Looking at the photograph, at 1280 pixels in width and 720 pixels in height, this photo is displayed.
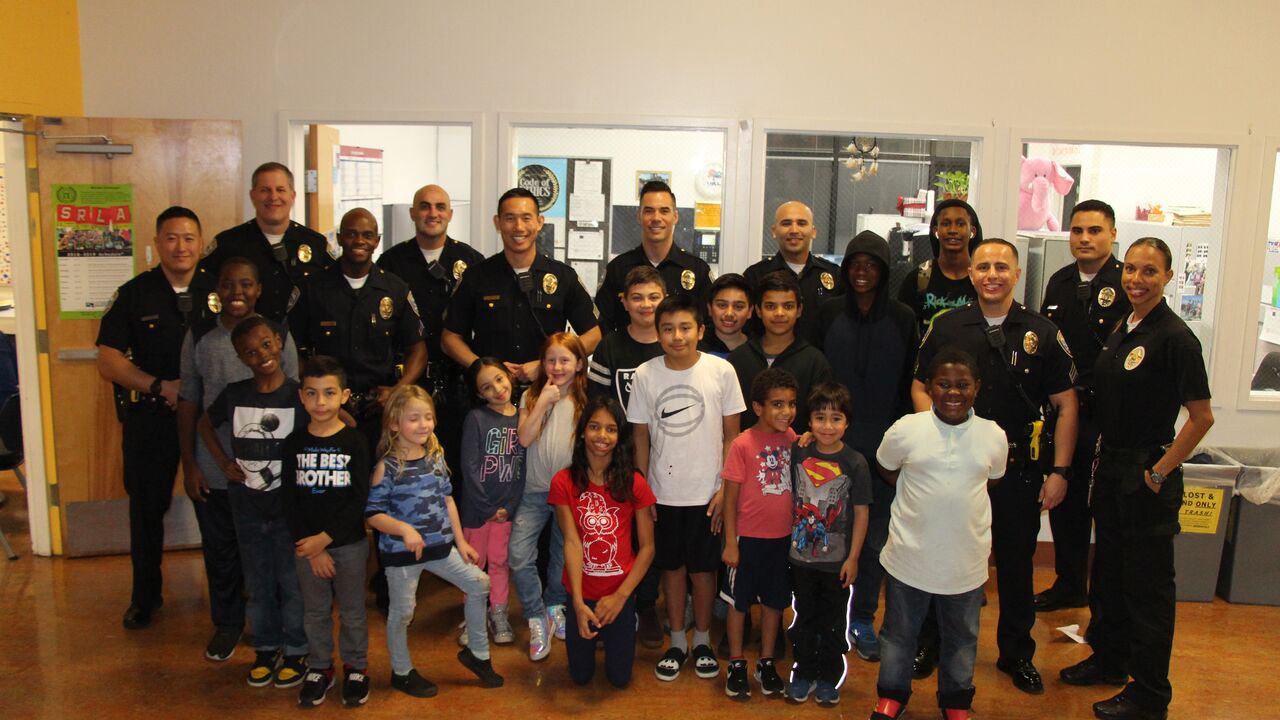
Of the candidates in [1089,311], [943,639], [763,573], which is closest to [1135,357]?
[1089,311]

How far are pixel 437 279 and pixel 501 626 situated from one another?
63.3 inches

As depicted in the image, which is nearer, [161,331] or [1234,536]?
[161,331]

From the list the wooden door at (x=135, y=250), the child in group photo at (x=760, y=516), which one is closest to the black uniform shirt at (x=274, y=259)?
the wooden door at (x=135, y=250)

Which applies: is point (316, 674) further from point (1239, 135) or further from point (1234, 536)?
point (1239, 135)

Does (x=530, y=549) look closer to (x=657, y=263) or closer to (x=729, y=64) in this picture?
(x=657, y=263)

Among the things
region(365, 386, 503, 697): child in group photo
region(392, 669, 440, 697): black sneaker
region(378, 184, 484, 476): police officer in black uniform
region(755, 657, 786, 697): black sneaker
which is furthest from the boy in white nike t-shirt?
region(378, 184, 484, 476): police officer in black uniform

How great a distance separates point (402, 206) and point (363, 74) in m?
3.16

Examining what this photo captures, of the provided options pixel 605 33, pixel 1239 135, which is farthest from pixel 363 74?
pixel 1239 135

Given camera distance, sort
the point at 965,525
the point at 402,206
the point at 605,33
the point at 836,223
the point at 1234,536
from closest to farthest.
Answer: the point at 965,525 → the point at 1234,536 → the point at 605,33 → the point at 836,223 → the point at 402,206

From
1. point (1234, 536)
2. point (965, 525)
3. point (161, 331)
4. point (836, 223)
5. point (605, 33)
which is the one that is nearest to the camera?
point (965, 525)

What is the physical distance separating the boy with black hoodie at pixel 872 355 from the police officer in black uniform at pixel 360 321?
1.82 m

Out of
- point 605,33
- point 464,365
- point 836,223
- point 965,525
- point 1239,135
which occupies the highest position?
point 605,33

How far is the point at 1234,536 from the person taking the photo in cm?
462

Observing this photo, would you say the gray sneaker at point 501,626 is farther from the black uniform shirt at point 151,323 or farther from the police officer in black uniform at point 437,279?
the black uniform shirt at point 151,323
